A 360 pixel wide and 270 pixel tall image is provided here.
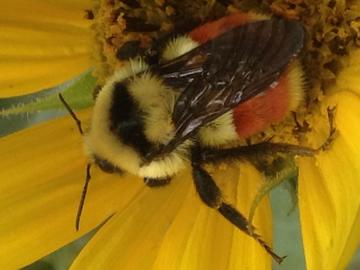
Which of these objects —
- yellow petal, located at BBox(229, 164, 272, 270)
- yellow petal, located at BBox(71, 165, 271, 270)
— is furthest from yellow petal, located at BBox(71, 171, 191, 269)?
yellow petal, located at BBox(229, 164, 272, 270)

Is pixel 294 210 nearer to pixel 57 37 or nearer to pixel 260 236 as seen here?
pixel 260 236

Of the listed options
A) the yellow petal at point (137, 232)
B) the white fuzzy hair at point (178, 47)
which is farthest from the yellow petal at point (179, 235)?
the white fuzzy hair at point (178, 47)

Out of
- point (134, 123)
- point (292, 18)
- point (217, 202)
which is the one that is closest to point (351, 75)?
point (292, 18)

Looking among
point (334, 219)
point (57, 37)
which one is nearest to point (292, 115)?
point (334, 219)

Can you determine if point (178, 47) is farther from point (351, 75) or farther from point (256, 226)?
point (256, 226)

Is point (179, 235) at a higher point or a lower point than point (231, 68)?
lower

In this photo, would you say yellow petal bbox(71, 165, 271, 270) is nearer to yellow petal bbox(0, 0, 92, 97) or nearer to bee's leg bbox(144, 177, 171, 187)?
→ bee's leg bbox(144, 177, 171, 187)
